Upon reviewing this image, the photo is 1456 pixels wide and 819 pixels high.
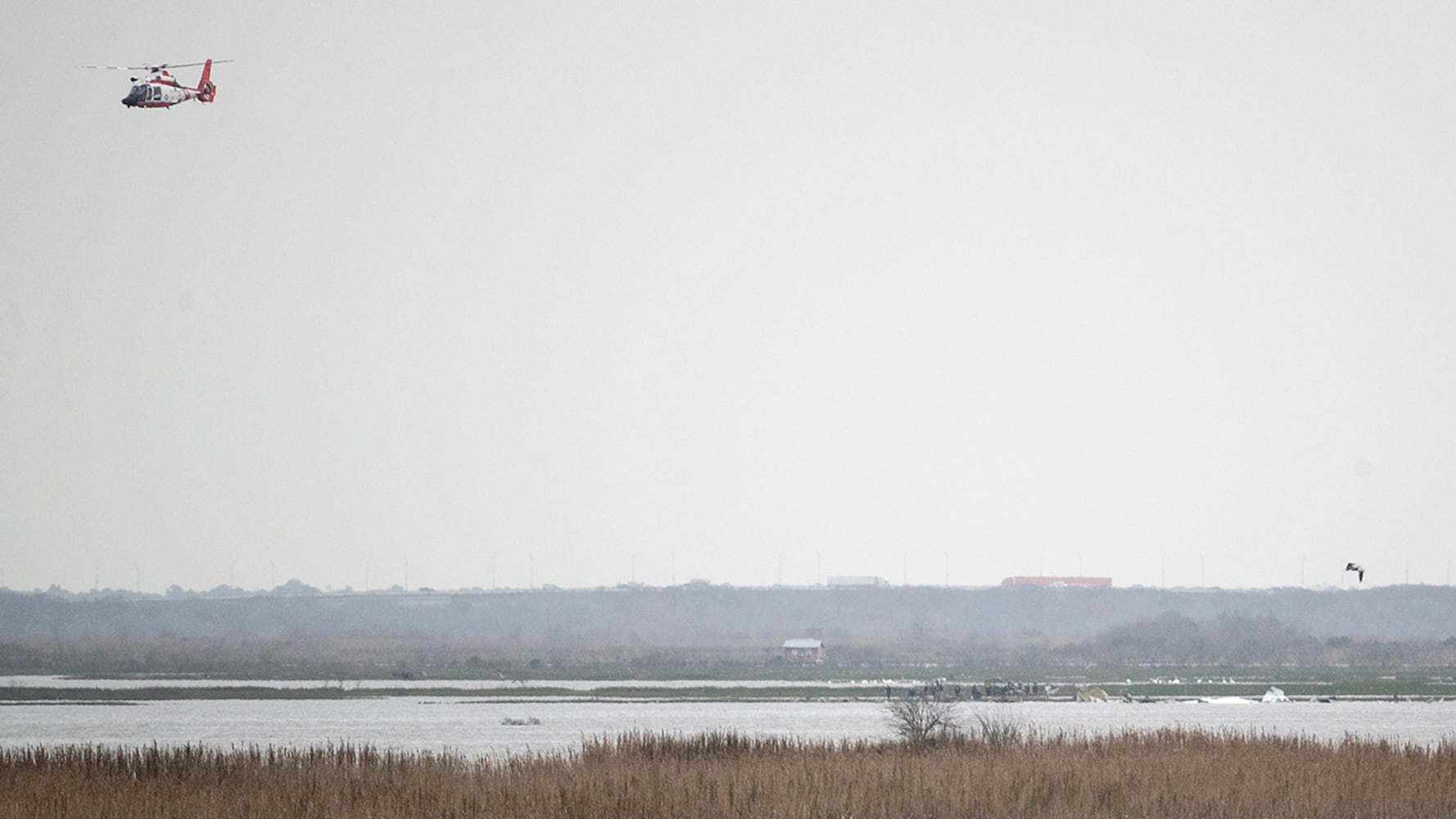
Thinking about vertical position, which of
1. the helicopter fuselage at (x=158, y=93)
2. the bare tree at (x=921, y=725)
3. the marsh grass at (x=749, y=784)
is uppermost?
the helicopter fuselage at (x=158, y=93)

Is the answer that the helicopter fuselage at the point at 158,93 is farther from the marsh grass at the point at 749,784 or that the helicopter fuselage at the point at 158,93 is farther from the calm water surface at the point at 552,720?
the marsh grass at the point at 749,784

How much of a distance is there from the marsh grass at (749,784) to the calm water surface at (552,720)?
524 inches

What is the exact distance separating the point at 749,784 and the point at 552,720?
123 ft

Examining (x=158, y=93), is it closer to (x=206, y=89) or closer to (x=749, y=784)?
(x=206, y=89)

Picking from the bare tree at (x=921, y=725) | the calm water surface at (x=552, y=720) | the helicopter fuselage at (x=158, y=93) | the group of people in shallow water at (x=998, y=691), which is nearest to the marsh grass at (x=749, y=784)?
the bare tree at (x=921, y=725)

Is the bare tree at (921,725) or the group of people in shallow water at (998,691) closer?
the bare tree at (921,725)

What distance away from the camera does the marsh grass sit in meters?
33.3

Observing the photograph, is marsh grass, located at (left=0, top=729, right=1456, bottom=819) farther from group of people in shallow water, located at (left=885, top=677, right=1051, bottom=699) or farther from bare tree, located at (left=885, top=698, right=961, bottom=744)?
group of people in shallow water, located at (left=885, top=677, right=1051, bottom=699)

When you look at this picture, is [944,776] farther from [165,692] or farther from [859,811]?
[165,692]

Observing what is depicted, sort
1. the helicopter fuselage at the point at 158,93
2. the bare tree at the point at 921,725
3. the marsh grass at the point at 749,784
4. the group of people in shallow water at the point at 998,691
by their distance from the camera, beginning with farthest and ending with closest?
the group of people in shallow water at the point at 998,691
the helicopter fuselage at the point at 158,93
the bare tree at the point at 921,725
the marsh grass at the point at 749,784

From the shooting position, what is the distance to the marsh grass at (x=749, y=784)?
3331 centimetres

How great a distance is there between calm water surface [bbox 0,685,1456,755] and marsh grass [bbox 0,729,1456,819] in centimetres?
1331

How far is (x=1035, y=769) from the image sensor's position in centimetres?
3769

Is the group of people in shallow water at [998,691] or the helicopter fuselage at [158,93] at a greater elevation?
the helicopter fuselage at [158,93]
